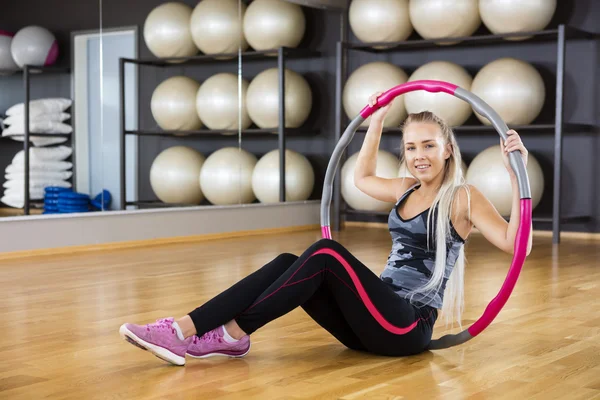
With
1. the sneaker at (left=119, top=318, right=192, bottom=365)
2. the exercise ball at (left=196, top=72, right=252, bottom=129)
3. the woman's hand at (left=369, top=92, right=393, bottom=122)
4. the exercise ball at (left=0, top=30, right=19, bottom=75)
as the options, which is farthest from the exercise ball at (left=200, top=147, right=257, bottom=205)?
the sneaker at (left=119, top=318, right=192, bottom=365)

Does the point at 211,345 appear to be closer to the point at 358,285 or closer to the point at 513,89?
the point at 358,285

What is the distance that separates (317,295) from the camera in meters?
2.46

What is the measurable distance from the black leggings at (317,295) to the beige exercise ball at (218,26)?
4.20m

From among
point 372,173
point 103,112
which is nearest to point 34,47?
point 103,112

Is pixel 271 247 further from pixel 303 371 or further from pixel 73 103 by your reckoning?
pixel 303 371

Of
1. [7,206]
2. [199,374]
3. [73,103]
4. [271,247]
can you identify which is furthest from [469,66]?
[199,374]

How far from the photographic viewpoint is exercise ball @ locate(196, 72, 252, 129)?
6.46 metres

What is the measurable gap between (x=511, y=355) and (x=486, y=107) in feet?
2.46

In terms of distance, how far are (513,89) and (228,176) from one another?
84.7 inches

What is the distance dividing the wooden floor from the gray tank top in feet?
0.64

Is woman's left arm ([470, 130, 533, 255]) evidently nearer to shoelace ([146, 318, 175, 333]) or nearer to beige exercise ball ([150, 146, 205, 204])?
shoelace ([146, 318, 175, 333])

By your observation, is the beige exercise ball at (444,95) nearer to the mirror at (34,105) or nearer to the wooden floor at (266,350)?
the wooden floor at (266,350)

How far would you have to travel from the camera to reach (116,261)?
16.5 feet

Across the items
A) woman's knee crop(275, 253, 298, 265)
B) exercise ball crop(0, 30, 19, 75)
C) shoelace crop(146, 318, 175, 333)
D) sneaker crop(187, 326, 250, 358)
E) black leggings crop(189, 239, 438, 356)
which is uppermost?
exercise ball crop(0, 30, 19, 75)
